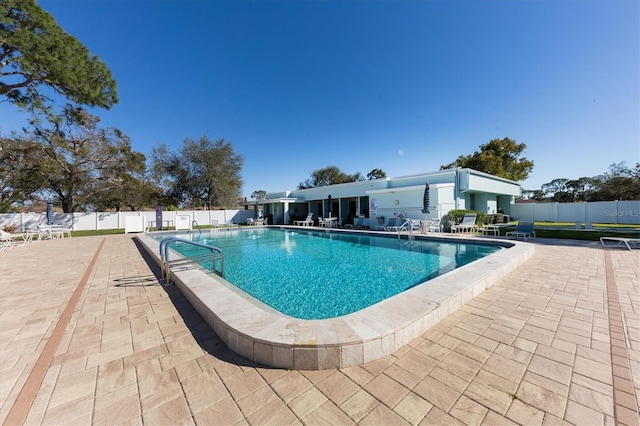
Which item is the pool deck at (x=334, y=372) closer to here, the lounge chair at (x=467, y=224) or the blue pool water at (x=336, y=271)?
the blue pool water at (x=336, y=271)

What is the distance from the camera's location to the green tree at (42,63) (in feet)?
29.6

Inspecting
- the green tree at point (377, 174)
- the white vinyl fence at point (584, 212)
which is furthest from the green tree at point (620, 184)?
the green tree at point (377, 174)

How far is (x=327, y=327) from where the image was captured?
2.42 meters

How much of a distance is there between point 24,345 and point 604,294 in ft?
26.2

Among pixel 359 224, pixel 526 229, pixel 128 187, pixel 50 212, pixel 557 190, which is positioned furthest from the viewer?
pixel 557 190

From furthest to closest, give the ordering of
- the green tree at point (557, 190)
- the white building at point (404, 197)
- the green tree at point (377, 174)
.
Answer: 1. the green tree at point (377, 174)
2. the green tree at point (557, 190)
3. the white building at point (404, 197)

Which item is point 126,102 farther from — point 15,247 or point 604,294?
point 604,294

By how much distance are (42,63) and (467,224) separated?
2033 cm

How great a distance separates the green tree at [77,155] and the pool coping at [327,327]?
22.2 metres

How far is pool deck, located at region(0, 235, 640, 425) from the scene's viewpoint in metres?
1.65

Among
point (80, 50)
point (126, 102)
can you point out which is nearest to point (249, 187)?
point (126, 102)

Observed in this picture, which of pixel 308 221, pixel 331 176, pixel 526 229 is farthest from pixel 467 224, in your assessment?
pixel 331 176

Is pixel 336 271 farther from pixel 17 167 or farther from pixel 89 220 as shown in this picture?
pixel 17 167

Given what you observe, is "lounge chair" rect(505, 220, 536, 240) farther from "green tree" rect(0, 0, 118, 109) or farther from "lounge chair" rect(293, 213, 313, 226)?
"green tree" rect(0, 0, 118, 109)
